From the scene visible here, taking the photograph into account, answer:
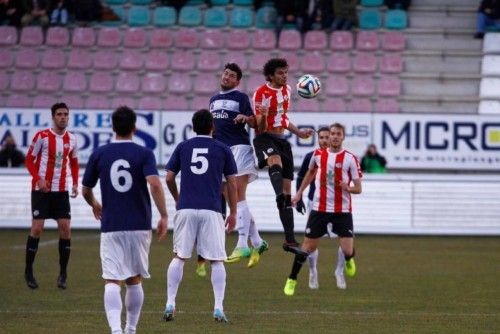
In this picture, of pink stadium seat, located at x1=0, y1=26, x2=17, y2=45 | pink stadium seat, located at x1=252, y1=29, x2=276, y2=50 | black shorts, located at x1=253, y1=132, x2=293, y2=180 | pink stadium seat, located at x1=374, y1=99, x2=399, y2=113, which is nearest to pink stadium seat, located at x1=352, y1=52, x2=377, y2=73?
pink stadium seat, located at x1=374, y1=99, x2=399, y2=113

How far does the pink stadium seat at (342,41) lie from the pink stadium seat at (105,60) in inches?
208

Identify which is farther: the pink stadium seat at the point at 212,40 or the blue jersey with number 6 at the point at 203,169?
→ the pink stadium seat at the point at 212,40

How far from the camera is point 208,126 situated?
36.8ft

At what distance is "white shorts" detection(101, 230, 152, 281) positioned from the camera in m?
9.77

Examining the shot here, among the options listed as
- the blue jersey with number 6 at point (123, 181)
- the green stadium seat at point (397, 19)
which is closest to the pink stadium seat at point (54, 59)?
the green stadium seat at point (397, 19)

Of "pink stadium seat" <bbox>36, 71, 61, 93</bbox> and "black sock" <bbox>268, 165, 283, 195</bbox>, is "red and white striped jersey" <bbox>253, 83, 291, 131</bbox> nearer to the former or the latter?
"black sock" <bbox>268, 165, 283, 195</bbox>

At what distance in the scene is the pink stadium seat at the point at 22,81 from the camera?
28844mm

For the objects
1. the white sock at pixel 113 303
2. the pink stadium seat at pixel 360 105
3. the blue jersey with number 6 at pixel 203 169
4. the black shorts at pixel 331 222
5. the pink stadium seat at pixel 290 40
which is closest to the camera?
the white sock at pixel 113 303

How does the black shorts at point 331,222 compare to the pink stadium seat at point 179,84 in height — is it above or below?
below

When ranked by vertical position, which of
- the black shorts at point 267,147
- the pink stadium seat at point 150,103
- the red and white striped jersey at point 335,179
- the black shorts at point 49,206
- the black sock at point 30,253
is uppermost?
the pink stadium seat at point 150,103

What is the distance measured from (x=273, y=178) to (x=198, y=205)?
3.12 meters

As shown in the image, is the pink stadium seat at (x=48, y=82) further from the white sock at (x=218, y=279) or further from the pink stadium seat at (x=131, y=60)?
the white sock at (x=218, y=279)

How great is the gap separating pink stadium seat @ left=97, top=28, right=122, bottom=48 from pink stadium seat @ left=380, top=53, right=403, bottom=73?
253 inches

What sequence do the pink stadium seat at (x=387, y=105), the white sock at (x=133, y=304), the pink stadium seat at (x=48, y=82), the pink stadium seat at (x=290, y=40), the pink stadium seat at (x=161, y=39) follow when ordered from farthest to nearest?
the pink stadium seat at (x=161, y=39) < the pink stadium seat at (x=290, y=40) < the pink stadium seat at (x=48, y=82) < the pink stadium seat at (x=387, y=105) < the white sock at (x=133, y=304)
